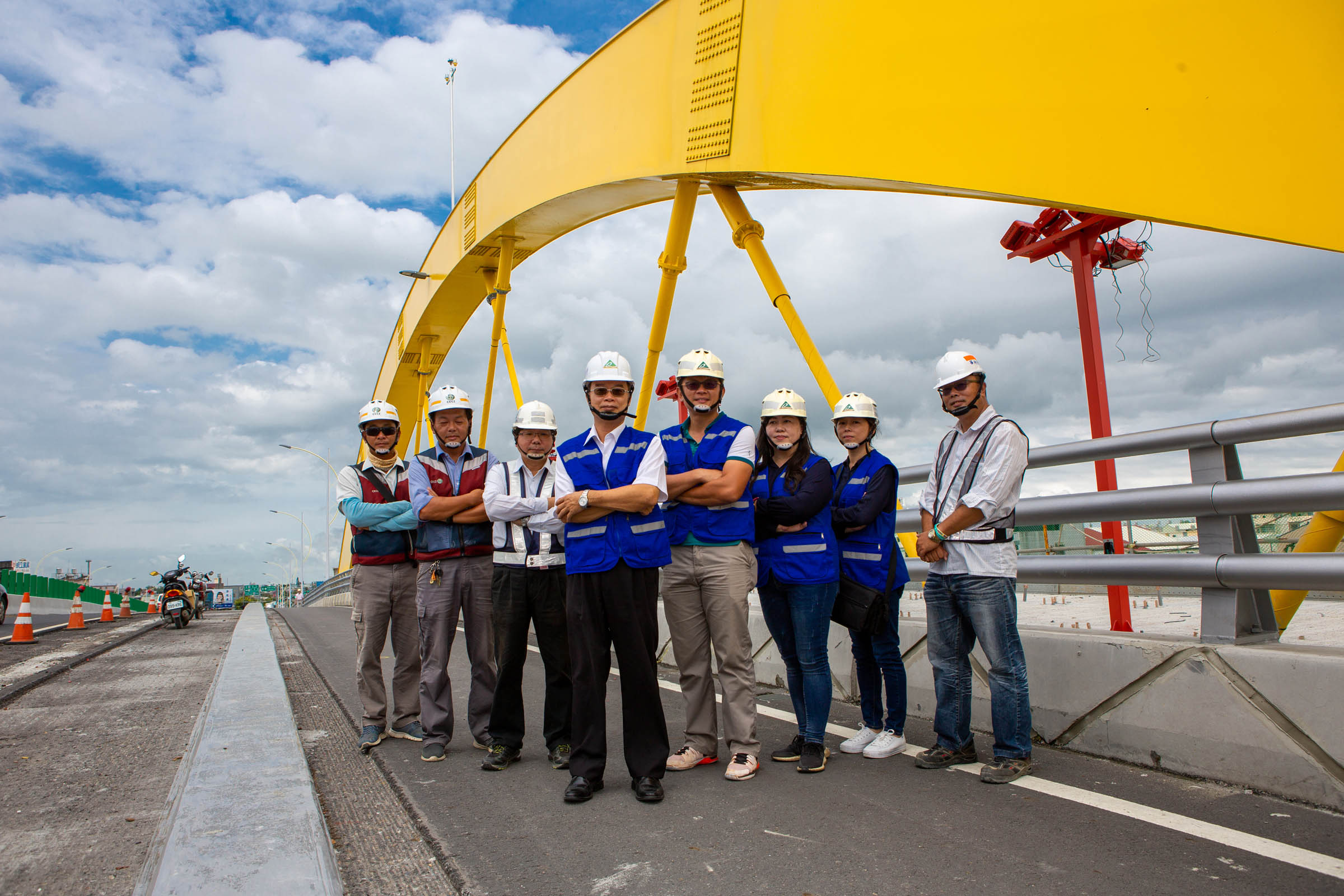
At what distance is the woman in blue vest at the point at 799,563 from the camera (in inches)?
169

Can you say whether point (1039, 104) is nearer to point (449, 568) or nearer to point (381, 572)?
point (449, 568)

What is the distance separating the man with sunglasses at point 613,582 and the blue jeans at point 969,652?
1.38 metres

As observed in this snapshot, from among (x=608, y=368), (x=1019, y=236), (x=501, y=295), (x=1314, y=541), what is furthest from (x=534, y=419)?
(x=1019, y=236)

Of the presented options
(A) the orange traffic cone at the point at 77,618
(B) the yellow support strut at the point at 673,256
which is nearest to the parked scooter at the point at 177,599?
(A) the orange traffic cone at the point at 77,618

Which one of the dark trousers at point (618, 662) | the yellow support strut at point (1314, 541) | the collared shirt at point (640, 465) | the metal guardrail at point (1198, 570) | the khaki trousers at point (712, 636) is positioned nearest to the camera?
the metal guardrail at point (1198, 570)

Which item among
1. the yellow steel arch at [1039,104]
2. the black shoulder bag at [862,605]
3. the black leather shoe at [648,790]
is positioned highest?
the yellow steel arch at [1039,104]

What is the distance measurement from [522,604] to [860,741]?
1.93m

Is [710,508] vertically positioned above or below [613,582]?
above

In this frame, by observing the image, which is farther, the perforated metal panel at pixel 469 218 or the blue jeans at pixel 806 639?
the perforated metal panel at pixel 469 218

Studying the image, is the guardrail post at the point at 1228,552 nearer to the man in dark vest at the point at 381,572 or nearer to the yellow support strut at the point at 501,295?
the man in dark vest at the point at 381,572

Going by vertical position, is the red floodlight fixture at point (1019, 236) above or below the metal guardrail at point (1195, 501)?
above

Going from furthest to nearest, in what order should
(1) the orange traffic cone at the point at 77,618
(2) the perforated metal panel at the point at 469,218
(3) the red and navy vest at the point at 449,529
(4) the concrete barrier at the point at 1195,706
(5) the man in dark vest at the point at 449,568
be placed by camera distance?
(1) the orange traffic cone at the point at 77,618, (2) the perforated metal panel at the point at 469,218, (3) the red and navy vest at the point at 449,529, (5) the man in dark vest at the point at 449,568, (4) the concrete barrier at the point at 1195,706

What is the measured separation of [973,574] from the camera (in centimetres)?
404

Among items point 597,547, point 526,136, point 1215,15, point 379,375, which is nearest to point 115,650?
point 526,136
